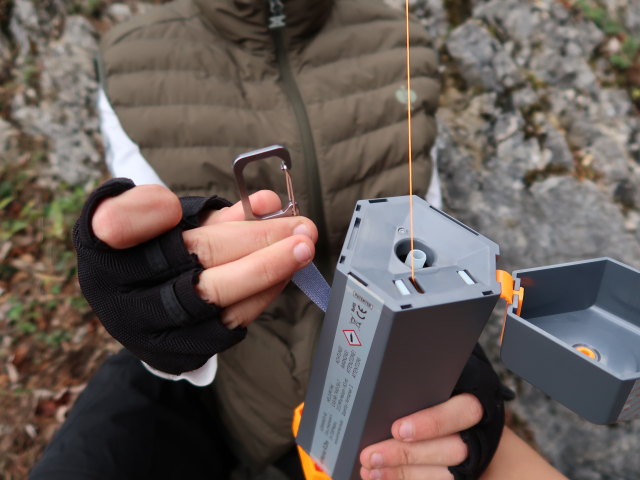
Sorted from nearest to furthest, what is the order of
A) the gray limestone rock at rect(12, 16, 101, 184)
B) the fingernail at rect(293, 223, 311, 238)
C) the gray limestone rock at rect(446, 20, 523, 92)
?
the fingernail at rect(293, 223, 311, 238), the gray limestone rock at rect(446, 20, 523, 92), the gray limestone rock at rect(12, 16, 101, 184)

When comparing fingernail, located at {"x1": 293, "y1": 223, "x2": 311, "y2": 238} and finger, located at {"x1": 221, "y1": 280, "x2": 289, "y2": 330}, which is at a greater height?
fingernail, located at {"x1": 293, "y1": 223, "x2": 311, "y2": 238}

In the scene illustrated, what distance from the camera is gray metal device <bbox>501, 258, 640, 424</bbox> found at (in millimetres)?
615

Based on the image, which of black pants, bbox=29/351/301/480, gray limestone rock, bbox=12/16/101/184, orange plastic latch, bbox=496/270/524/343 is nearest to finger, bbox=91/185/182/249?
orange plastic latch, bbox=496/270/524/343

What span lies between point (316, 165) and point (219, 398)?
2.70 feet

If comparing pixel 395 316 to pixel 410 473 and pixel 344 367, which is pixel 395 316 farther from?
pixel 410 473

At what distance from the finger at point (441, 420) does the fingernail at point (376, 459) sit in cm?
5

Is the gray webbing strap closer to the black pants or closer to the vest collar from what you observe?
the black pants

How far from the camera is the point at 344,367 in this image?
71 cm

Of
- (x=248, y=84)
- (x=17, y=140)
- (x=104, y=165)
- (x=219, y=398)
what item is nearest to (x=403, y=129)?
(x=248, y=84)

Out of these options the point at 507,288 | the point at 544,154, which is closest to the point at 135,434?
the point at 507,288

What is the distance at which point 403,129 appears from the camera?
148 cm

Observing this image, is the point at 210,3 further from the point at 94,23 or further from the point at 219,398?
the point at 94,23

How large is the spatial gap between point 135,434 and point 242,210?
0.87m

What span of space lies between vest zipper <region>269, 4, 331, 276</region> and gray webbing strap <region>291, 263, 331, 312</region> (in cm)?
67
